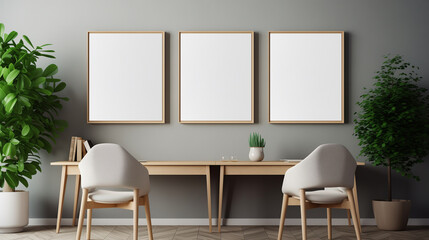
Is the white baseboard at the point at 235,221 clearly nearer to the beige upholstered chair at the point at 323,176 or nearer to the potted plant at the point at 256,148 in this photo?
the potted plant at the point at 256,148

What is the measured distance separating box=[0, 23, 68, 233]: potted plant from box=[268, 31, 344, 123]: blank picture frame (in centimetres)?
218

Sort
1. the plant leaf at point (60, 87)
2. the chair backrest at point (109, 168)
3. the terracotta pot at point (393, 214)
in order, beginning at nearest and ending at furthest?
the chair backrest at point (109, 168) < the terracotta pot at point (393, 214) < the plant leaf at point (60, 87)

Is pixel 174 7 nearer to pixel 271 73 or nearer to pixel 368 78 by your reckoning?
pixel 271 73

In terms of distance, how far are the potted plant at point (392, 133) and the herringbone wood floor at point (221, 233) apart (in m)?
0.20

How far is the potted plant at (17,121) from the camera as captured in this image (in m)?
3.60

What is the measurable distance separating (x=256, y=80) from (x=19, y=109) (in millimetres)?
Answer: 2240

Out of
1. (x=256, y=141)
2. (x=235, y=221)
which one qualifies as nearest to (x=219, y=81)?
(x=256, y=141)

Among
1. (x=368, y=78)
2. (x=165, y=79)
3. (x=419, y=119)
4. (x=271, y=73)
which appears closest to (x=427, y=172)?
(x=419, y=119)

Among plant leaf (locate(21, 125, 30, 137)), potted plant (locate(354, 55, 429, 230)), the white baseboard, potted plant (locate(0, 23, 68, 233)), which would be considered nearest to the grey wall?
the white baseboard

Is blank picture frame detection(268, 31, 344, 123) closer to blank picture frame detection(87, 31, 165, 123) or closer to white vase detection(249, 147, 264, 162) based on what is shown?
white vase detection(249, 147, 264, 162)

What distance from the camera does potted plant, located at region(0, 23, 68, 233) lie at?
3602mm

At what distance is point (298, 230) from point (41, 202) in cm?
259

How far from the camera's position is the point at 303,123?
4.24 meters

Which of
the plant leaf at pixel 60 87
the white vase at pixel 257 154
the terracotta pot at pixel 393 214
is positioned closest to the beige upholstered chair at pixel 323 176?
the white vase at pixel 257 154
